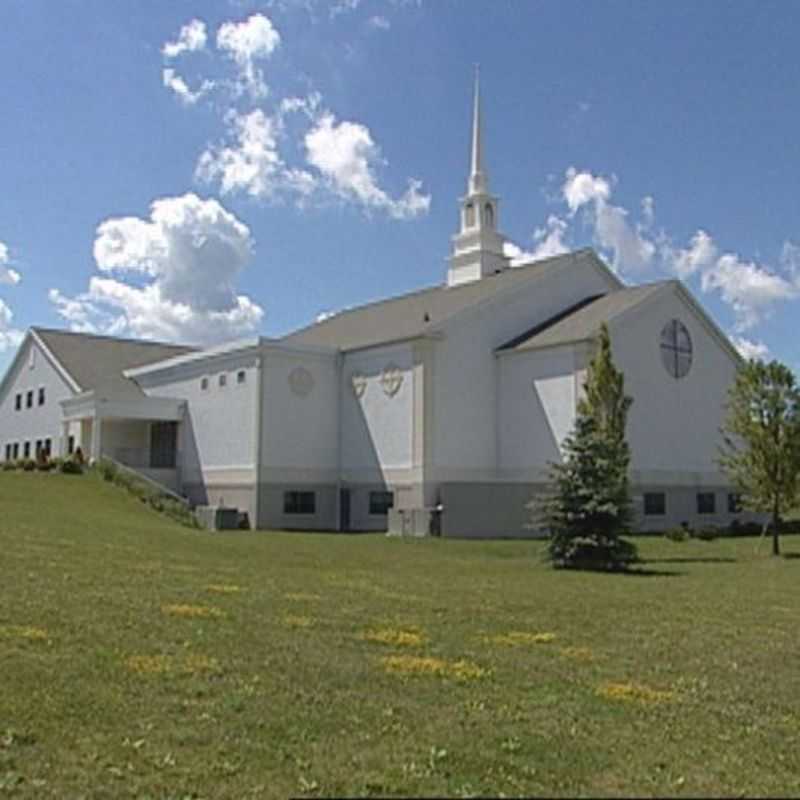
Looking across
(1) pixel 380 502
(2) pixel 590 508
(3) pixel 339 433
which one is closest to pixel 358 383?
(3) pixel 339 433

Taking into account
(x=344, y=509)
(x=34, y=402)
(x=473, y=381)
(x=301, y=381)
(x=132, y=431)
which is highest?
(x=34, y=402)

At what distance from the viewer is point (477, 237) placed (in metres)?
48.9

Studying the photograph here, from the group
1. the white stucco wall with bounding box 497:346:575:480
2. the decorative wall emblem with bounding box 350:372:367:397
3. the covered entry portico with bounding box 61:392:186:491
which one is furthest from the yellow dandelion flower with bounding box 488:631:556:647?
the covered entry portico with bounding box 61:392:186:491

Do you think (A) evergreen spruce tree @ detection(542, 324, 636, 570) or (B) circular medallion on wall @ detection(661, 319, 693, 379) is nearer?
(A) evergreen spruce tree @ detection(542, 324, 636, 570)

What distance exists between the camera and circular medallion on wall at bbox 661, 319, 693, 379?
4172 centimetres

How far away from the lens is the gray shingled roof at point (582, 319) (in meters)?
39.1

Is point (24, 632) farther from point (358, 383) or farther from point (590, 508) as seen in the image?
point (358, 383)

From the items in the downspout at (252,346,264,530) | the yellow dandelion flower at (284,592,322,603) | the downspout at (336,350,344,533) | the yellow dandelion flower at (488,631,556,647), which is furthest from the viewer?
the downspout at (336,350,344,533)

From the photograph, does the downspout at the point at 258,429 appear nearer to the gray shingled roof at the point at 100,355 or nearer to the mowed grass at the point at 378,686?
the gray shingled roof at the point at 100,355

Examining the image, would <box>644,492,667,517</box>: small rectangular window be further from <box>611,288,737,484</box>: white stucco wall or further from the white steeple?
the white steeple

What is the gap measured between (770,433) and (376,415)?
49.6 ft

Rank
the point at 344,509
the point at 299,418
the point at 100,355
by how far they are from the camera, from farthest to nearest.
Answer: the point at 100,355 → the point at 344,509 → the point at 299,418

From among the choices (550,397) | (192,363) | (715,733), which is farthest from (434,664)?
(192,363)

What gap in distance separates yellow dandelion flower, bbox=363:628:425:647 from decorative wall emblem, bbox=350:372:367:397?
28.8m
